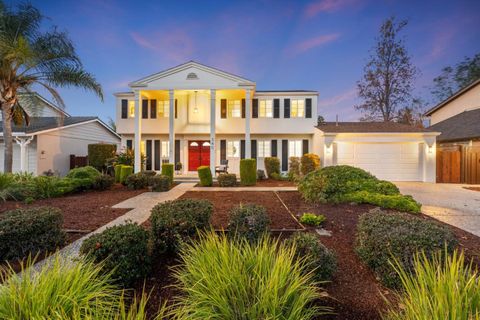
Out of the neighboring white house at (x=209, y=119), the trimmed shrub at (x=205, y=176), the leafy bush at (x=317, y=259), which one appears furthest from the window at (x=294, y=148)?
the leafy bush at (x=317, y=259)

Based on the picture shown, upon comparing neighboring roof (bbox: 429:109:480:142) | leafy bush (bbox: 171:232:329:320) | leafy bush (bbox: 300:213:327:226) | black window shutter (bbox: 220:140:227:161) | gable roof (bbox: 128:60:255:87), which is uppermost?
gable roof (bbox: 128:60:255:87)

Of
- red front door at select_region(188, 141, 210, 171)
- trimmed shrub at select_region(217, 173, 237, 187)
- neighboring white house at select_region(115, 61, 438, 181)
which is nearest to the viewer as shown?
trimmed shrub at select_region(217, 173, 237, 187)

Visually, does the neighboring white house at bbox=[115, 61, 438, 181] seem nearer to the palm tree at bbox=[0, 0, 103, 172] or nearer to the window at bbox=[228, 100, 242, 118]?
the window at bbox=[228, 100, 242, 118]

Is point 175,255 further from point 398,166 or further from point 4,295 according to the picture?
point 398,166

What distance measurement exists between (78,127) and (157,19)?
9308 millimetres

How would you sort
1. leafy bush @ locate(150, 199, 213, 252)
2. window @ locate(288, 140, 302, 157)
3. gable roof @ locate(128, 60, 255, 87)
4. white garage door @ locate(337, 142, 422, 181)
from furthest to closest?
window @ locate(288, 140, 302, 157) → gable roof @ locate(128, 60, 255, 87) → white garage door @ locate(337, 142, 422, 181) → leafy bush @ locate(150, 199, 213, 252)

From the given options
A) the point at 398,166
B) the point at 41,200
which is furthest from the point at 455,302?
the point at 398,166

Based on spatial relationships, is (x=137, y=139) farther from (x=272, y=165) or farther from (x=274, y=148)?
(x=274, y=148)

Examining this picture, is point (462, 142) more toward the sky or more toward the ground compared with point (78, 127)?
more toward the ground

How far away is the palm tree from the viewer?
9734mm

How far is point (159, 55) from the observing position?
20.8 metres

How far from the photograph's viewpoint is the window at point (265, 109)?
15033 mm

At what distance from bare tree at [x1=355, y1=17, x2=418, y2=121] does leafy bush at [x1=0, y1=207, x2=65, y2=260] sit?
2336cm

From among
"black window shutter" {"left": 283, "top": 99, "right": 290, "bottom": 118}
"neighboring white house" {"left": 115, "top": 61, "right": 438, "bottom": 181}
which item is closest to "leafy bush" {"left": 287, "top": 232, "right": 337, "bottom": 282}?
"neighboring white house" {"left": 115, "top": 61, "right": 438, "bottom": 181}
